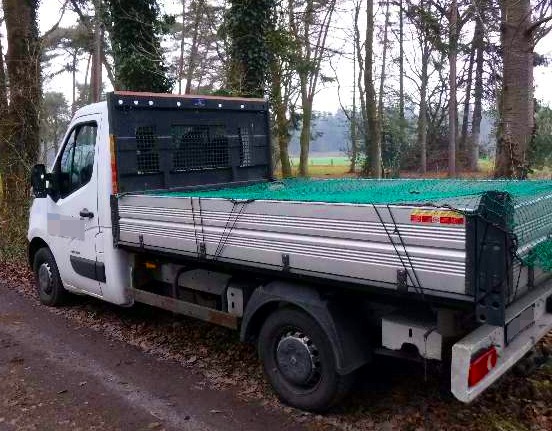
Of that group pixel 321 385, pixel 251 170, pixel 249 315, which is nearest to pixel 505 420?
pixel 321 385

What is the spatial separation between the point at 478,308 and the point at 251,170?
422 cm

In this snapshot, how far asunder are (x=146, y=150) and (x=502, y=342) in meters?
3.92

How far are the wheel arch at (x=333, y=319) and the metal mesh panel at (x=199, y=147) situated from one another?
2483 millimetres

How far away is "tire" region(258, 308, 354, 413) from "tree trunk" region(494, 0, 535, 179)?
5.76 meters

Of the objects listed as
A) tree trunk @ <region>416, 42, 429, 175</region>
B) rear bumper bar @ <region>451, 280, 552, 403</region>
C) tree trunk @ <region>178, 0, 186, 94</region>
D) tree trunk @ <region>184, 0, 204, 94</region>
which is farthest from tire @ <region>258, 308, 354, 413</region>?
tree trunk @ <region>416, 42, 429, 175</region>

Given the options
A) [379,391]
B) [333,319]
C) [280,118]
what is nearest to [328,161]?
[280,118]

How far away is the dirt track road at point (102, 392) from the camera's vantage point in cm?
402

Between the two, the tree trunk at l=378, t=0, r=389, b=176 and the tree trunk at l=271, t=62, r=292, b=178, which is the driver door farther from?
the tree trunk at l=378, t=0, r=389, b=176

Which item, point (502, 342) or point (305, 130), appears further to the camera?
point (305, 130)

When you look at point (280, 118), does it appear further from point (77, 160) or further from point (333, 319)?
point (333, 319)

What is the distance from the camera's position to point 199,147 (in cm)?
618

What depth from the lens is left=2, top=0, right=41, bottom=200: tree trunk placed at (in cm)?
1216

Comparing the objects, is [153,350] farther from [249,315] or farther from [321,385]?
[321,385]

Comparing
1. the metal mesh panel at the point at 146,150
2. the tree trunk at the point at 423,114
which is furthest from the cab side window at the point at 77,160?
the tree trunk at the point at 423,114
